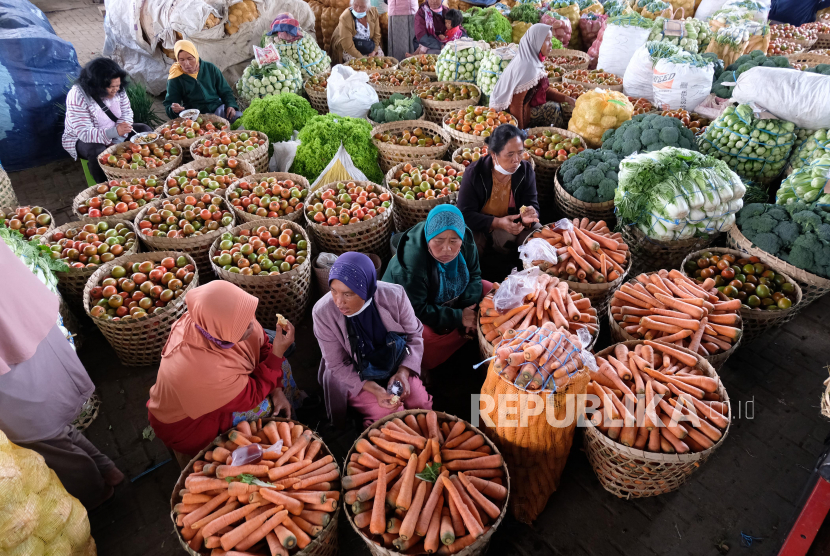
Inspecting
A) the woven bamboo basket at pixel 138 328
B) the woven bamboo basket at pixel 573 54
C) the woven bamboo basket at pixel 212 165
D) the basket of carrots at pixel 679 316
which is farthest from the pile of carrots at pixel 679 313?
the woven bamboo basket at pixel 573 54

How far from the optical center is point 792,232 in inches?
147

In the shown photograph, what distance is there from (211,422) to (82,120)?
4.14 metres

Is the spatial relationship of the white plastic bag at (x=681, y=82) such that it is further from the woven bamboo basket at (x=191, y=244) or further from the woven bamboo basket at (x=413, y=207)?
the woven bamboo basket at (x=191, y=244)

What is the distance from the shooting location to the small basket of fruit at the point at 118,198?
4312 millimetres

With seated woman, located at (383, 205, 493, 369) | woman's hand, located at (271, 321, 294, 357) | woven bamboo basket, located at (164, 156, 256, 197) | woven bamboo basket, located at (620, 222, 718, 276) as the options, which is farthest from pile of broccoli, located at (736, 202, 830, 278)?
woven bamboo basket, located at (164, 156, 256, 197)

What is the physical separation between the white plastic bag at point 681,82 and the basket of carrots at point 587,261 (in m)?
2.76

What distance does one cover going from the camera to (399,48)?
8.23 m

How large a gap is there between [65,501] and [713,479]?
3.66 m

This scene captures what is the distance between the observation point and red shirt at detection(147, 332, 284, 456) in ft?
8.59

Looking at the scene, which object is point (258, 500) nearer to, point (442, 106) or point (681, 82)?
point (442, 106)

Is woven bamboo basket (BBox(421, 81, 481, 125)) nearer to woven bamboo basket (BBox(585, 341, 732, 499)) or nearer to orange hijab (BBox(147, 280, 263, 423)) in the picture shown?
woven bamboo basket (BBox(585, 341, 732, 499))

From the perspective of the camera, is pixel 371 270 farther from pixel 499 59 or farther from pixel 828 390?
pixel 499 59

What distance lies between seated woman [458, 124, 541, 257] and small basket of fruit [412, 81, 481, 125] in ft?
6.75

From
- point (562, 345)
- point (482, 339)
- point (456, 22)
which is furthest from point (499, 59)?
point (562, 345)
